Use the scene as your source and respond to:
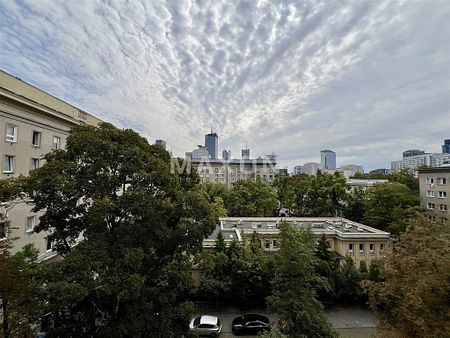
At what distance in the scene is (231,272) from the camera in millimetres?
16578

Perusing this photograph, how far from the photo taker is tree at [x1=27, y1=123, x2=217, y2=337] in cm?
707

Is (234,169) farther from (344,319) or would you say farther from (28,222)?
(28,222)

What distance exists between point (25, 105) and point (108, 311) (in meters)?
12.2

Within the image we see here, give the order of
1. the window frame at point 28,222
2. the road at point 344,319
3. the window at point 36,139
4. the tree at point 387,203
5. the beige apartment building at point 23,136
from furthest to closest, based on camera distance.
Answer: the tree at point 387,203 < the window at point 36,139 < the window frame at point 28,222 < the road at point 344,319 < the beige apartment building at point 23,136

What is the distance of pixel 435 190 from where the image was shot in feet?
99.7

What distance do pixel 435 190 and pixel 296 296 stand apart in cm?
3190

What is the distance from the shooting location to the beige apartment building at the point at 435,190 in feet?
95.1

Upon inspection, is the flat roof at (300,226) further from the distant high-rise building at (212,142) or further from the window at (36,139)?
the distant high-rise building at (212,142)

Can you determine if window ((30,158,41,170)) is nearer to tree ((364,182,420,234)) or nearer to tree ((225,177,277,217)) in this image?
tree ((225,177,277,217))

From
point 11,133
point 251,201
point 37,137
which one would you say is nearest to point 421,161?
point 251,201

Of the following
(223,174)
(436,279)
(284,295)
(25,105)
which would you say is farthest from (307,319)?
(223,174)

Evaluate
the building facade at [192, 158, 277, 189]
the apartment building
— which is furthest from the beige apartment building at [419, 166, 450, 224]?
the building facade at [192, 158, 277, 189]

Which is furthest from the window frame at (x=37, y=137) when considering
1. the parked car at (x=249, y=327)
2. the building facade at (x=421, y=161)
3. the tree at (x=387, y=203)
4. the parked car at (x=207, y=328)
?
the building facade at (x=421, y=161)

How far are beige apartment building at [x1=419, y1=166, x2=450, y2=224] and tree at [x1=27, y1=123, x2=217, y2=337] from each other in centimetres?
3209
